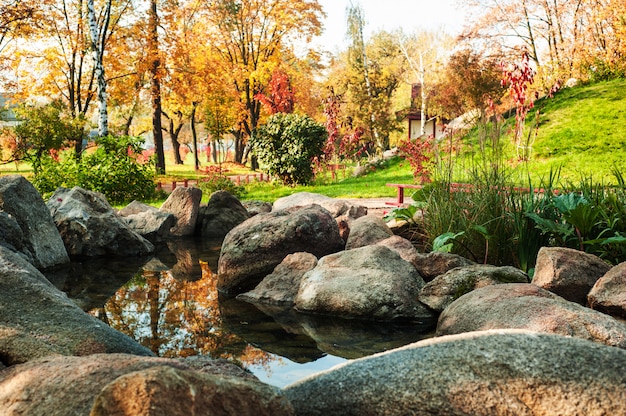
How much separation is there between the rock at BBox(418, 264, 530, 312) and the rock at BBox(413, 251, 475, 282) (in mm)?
591

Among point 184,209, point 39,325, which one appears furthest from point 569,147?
point 39,325

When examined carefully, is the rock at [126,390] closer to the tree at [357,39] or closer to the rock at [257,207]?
the rock at [257,207]

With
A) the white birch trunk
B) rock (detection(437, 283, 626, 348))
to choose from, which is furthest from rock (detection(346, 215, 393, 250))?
the white birch trunk

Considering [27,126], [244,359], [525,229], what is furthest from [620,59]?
[244,359]

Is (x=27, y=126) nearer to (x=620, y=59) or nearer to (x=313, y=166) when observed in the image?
(x=313, y=166)

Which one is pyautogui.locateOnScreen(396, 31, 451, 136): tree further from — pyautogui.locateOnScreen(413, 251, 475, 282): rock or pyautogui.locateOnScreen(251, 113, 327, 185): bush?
pyautogui.locateOnScreen(413, 251, 475, 282): rock

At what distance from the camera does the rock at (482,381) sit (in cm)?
234

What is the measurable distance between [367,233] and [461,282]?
8.04 feet

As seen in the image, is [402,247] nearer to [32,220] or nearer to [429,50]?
[32,220]

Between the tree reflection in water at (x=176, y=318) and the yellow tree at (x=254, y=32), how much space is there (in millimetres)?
21301

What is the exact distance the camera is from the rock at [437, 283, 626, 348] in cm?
374

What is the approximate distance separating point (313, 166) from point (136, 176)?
6557mm

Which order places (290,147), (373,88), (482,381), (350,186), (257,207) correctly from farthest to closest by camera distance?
(373,88)
(290,147)
(350,186)
(257,207)
(482,381)

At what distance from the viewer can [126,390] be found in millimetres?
1874
